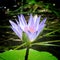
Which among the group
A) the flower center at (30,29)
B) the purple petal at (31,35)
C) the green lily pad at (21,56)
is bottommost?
the green lily pad at (21,56)

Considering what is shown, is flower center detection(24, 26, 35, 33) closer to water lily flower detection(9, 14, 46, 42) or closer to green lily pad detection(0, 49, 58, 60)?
water lily flower detection(9, 14, 46, 42)

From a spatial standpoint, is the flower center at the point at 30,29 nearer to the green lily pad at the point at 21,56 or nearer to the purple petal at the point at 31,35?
the purple petal at the point at 31,35

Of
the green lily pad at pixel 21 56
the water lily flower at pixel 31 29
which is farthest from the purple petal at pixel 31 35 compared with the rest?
the green lily pad at pixel 21 56

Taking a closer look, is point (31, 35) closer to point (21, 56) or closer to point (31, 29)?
point (31, 29)

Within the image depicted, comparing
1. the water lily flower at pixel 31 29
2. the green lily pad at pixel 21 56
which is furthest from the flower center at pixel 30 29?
the green lily pad at pixel 21 56

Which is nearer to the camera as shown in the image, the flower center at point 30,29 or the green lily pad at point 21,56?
the flower center at point 30,29

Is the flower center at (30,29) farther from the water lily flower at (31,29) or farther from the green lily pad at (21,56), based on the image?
the green lily pad at (21,56)

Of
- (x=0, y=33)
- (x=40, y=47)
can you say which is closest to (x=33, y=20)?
(x=40, y=47)

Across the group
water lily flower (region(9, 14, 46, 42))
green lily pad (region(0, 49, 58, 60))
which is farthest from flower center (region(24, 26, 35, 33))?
green lily pad (region(0, 49, 58, 60))

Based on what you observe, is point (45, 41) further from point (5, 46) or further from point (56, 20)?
point (56, 20)

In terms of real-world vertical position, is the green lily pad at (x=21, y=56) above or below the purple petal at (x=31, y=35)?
below

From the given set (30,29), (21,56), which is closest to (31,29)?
(30,29)
